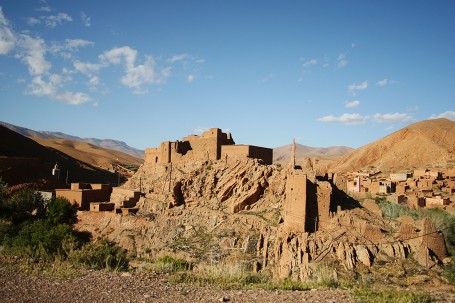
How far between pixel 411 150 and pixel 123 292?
62852 millimetres

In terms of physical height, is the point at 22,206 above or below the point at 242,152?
below

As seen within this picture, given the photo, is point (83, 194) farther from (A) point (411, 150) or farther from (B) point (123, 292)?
(A) point (411, 150)

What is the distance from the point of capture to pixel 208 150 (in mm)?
30922

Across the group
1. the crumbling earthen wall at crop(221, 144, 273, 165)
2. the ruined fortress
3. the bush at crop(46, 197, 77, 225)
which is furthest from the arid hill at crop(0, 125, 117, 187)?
the crumbling earthen wall at crop(221, 144, 273, 165)

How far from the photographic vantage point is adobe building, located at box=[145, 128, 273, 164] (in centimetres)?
3025

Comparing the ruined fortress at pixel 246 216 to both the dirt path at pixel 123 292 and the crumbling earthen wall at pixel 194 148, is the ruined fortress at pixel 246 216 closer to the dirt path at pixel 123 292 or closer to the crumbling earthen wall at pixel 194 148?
the crumbling earthen wall at pixel 194 148

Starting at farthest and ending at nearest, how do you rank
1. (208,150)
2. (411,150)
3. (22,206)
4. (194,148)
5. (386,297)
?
(411,150)
(194,148)
(208,150)
(22,206)
(386,297)

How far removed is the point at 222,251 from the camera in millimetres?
22891

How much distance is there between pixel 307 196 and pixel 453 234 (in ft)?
37.1

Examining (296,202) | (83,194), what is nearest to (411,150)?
(296,202)

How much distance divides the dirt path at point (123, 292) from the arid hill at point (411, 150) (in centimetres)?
5358

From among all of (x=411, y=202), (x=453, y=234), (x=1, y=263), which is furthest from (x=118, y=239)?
(x=411, y=202)

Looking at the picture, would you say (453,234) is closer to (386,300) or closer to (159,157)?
(386,300)

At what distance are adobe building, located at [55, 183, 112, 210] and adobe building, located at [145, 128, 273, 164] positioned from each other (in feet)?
16.2
